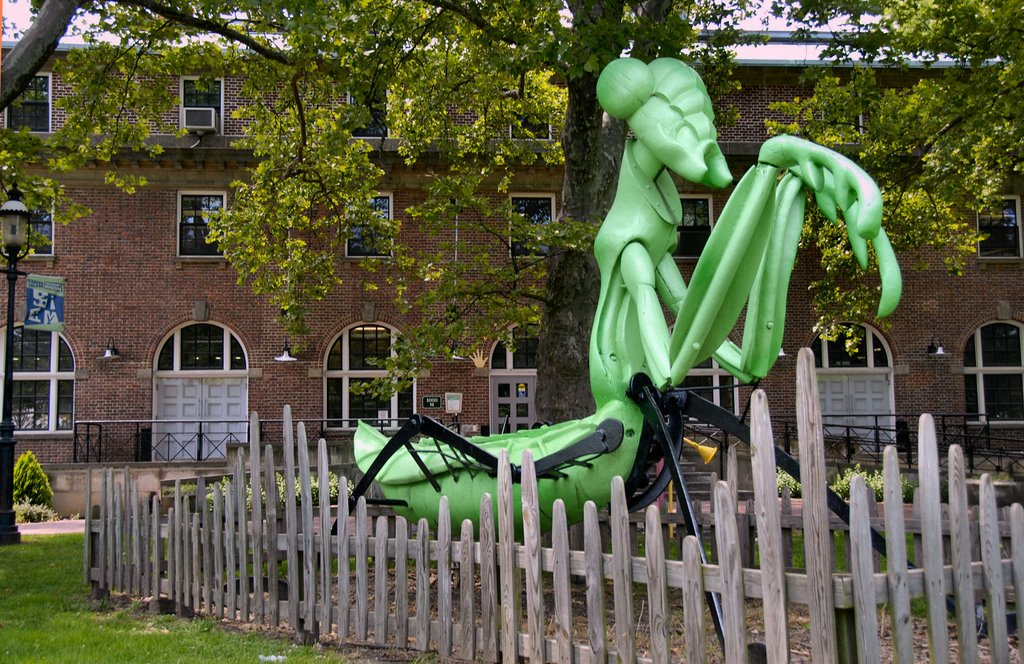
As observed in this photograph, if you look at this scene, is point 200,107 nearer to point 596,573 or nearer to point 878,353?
point 878,353

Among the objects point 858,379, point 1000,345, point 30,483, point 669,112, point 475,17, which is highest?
point 475,17

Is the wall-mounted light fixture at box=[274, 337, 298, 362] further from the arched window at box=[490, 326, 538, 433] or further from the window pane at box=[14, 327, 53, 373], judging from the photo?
the window pane at box=[14, 327, 53, 373]

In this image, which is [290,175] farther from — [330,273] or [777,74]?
[777,74]

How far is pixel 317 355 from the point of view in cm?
1969

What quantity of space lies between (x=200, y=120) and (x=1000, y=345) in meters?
19.9

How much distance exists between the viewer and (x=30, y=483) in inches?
634

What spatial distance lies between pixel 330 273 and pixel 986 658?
31.2ft

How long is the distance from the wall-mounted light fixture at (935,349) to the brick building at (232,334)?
5 cm

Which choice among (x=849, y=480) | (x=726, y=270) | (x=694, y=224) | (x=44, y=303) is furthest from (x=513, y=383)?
(x=726, y=270)

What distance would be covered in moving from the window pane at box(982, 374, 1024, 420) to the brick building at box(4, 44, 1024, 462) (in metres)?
0.30

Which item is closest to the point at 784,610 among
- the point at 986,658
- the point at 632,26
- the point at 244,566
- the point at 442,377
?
the point at 986,658

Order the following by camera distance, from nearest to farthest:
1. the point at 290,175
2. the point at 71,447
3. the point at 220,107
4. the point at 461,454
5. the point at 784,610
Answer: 1. the point at 784,610
2. the point at 461,454
3. the point at 290,175
4. the point at 71,447
5. the point at 220,107

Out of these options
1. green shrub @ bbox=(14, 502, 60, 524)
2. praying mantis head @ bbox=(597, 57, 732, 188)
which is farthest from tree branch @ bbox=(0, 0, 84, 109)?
green shrub @ bbox=(14, 502, 60, 524)

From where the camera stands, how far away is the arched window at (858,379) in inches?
822
